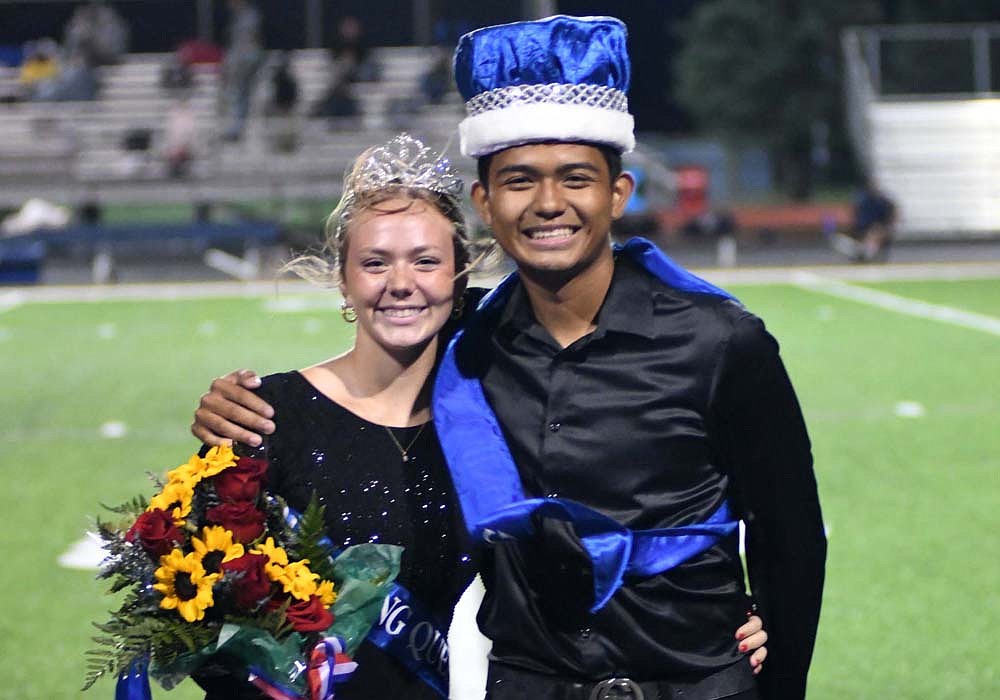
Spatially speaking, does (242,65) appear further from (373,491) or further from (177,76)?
(373,491)

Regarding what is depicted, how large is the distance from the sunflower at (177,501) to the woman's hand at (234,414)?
6.9 inches

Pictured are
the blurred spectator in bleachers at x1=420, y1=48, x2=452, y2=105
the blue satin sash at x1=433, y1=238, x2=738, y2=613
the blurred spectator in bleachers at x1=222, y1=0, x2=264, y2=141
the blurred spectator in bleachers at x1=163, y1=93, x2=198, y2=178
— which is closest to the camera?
the blue satin sash at x1=433, y1=238, x2=738, y2=613

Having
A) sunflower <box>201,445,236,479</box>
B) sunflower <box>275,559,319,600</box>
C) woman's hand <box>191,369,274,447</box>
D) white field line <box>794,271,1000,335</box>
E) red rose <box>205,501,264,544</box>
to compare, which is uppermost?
woman's hand <box>191,369,274,447</box>

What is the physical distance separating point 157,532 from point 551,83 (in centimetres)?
92

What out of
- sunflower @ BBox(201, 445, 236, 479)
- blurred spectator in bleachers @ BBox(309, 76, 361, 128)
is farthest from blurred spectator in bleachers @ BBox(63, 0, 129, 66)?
sunflower @ BBox(201, 445, 236, 479)

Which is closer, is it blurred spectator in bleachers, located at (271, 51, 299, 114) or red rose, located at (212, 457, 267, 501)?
red rose, located at (212, 457, 267, 501)

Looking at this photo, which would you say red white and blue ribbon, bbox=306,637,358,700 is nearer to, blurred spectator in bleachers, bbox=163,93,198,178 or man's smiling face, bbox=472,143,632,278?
man's smiling face, bbox=472,143,632,278

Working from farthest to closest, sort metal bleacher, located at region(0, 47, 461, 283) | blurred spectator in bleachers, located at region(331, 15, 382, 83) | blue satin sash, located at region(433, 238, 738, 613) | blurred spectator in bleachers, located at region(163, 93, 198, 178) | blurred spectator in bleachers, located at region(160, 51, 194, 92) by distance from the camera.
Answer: blurred spectator in bleachers, located at region(160, 51, 194, 92) → blurred spectator in bleachers, located at region(331, 15, 382, 83) → blurred spectator in bleachers, located at region(163, 93, 198, 178) → metal bleacher, located at region(0, 47, 461, 283) → blue satin sash, located at region(433, 238, 738, 613)

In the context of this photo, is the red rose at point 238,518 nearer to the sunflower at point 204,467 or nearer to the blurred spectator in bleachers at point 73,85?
the sunflower at point 204,467

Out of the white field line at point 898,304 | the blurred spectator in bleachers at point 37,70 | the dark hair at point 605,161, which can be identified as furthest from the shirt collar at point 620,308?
the blurred spectator in bleachers at point 37,70

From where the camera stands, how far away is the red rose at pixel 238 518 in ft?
8.41

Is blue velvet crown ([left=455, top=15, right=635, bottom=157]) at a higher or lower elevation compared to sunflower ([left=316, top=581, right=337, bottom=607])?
higher

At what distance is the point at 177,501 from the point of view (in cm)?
260

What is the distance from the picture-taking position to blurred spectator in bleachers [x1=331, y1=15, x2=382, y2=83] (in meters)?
27.2
